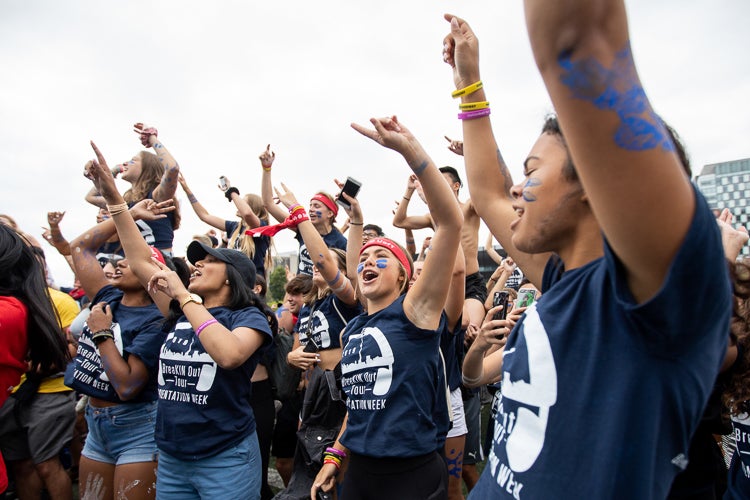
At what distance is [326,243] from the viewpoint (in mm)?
5355

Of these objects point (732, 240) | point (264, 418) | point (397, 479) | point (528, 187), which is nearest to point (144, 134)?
point (264, 418)

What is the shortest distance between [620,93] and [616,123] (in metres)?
0.05

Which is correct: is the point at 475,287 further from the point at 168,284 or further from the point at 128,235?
the point at 128,235

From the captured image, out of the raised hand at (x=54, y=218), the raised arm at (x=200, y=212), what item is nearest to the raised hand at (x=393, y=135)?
the raised hand at (x=54, y=218)

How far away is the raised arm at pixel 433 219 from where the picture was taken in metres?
2.05

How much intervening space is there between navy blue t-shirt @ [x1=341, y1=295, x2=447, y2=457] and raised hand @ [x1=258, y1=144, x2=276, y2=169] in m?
3.22

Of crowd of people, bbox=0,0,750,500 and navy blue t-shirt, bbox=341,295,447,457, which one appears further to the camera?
navy blue t-shirt, bbox=341,295,447,457

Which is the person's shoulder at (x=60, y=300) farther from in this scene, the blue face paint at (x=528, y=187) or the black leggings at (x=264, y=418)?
the blue face paint at (x=528, y=187)

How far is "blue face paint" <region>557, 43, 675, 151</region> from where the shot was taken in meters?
0.71

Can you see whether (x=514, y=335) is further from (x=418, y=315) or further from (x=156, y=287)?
(x=156, y=287)

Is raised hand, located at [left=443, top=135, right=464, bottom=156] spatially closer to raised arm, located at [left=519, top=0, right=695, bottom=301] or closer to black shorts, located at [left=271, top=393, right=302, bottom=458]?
raised arm, located at [left=519, top=0, right=695, bottom=301]

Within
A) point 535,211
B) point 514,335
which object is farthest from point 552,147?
point 514,335

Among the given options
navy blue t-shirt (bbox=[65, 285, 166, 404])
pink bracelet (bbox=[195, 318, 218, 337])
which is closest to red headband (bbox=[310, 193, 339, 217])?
navy blue t-shirt (bbox=[65, 285, 166, 404])

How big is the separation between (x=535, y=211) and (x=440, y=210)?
113 cm
